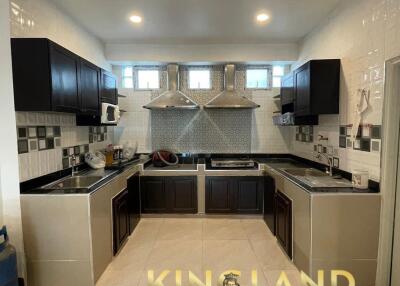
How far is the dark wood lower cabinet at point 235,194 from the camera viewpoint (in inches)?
150

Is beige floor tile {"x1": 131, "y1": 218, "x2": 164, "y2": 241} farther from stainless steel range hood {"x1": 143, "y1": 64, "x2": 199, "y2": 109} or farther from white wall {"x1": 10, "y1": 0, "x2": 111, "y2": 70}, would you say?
white wall {"x1": 10, "y1": 0, "x2": 111, "y2": 70}

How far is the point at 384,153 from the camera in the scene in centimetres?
A: 207

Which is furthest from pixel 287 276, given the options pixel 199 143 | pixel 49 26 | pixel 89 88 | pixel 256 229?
pixel 49 26

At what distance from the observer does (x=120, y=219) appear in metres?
2.88

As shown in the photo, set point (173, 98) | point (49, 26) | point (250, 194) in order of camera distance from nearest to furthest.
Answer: point (49, 26) < point (250, 194) < point (173, 98)

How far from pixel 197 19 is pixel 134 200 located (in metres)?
Answer: 2.52

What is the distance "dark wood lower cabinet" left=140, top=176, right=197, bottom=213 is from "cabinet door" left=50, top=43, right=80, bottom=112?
1713mm

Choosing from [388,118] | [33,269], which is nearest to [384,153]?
[388,118]

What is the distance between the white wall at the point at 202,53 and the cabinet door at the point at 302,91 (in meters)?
1.00

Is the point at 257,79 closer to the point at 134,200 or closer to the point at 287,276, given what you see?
the point at 134,200

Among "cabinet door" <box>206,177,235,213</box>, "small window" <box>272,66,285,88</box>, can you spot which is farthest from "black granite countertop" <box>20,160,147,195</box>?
"small window" <box>272,66,285,88</box>

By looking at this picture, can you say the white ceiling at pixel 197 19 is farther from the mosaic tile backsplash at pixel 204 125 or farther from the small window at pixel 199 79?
the mosaic tile backsplash at pixel 204 125

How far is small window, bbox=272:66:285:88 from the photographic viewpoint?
4.37m

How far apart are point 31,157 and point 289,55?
377 centimetres
